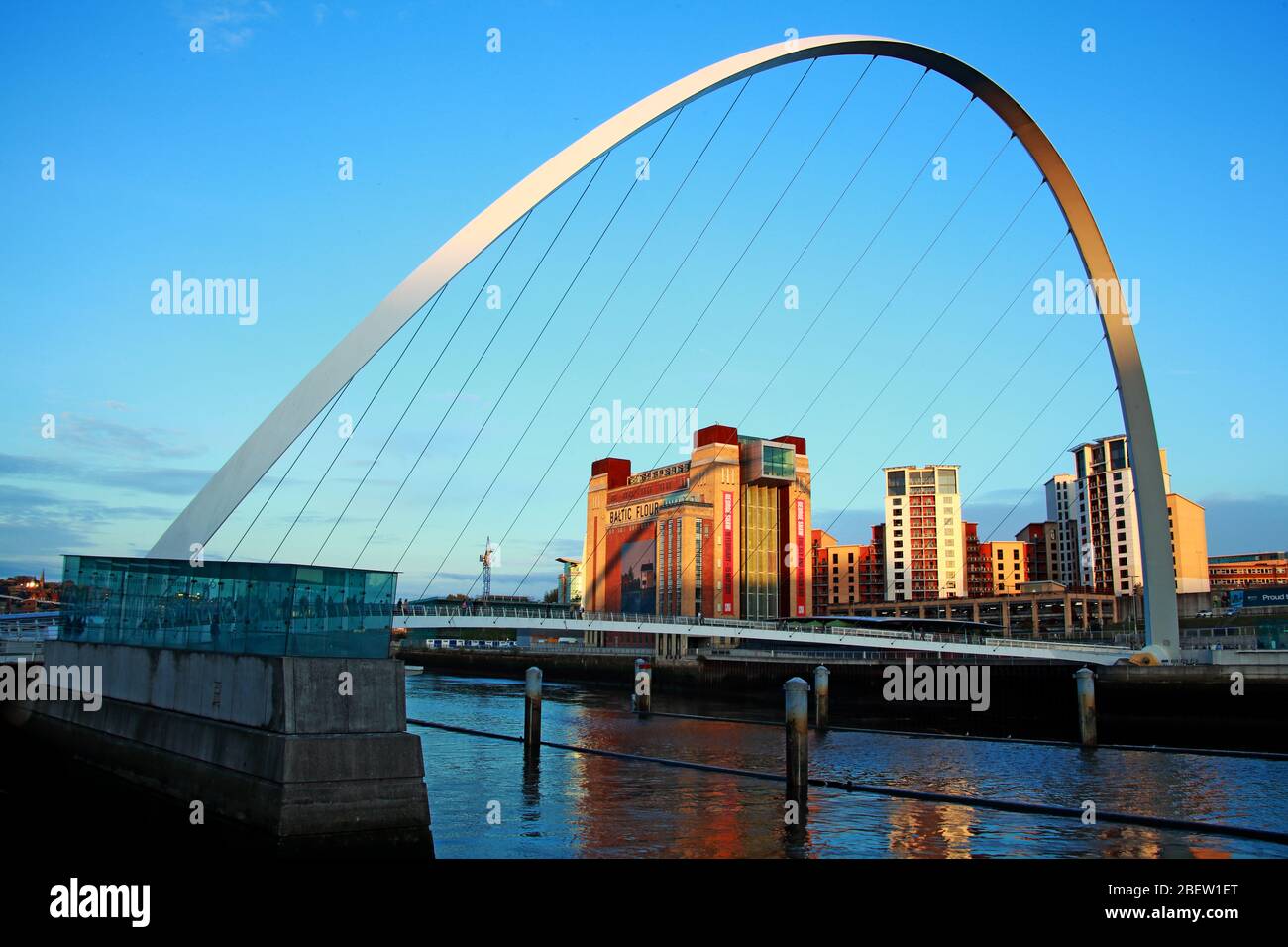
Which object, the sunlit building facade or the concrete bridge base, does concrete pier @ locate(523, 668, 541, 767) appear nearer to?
the concrete bridge base

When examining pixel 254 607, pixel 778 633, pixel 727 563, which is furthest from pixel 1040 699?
pixel 727 563

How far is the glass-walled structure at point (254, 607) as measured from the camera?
10.2m

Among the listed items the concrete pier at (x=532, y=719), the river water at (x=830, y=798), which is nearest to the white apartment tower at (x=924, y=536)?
the river water at (x=830, y=798)

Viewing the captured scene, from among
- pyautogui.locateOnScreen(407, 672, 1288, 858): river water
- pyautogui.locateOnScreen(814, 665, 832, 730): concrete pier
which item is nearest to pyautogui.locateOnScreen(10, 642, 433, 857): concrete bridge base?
pyautogui.locateOnScreen(407, 672, 1288, 858): river water

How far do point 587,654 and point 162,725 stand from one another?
64.4m

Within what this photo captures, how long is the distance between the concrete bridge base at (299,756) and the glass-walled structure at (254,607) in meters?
0.35

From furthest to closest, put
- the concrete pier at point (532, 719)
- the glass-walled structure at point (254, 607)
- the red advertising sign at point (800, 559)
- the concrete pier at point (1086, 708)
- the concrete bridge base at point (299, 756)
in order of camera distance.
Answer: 1. the red advertising sign at point (800, 559)
2. the concrete pier at point (1086, 708)
3. the concrete pier at point (532, 719)
4. the glass-walled structure at point (254, 607)
5. the concrete bridge base at point (299, 756)

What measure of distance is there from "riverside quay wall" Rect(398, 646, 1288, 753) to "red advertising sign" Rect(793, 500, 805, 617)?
Result: 184 feet

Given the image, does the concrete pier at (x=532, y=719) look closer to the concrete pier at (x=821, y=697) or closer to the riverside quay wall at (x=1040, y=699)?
the concrete pier at (x=821, y=697)

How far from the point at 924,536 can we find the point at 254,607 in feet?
541

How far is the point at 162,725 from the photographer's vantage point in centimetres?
1198

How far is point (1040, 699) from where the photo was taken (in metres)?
40.9
